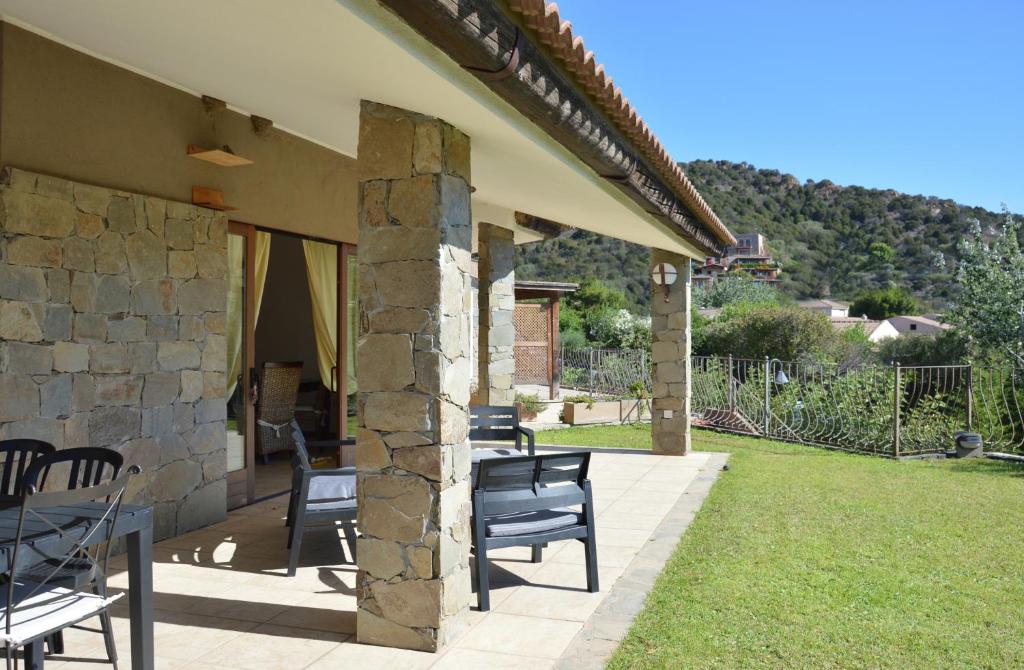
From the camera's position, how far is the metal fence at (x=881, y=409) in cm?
995

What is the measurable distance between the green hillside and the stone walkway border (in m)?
41.6

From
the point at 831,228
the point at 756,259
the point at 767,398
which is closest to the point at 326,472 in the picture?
the point at 767,398

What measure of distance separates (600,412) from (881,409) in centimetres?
424

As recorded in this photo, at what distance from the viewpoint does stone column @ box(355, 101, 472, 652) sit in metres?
3.50

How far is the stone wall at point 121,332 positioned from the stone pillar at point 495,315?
4242 millimetres

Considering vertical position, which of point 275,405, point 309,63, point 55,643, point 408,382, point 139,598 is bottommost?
point 55,643

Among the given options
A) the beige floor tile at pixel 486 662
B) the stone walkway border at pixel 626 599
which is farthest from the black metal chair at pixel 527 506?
the beige floor tile at pixel 486 662

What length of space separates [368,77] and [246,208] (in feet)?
9.78

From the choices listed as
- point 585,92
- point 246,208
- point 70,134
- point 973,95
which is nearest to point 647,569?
point 585,92

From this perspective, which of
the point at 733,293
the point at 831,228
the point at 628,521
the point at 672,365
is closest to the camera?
the point at 628,521

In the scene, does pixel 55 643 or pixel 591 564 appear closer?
pixel 55 643

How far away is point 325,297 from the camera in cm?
724

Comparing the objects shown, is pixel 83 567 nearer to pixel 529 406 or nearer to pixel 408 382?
pixel 408 382

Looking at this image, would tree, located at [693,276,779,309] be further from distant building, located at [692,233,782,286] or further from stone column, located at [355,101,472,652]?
stone column, located at [355,101,472,652]
